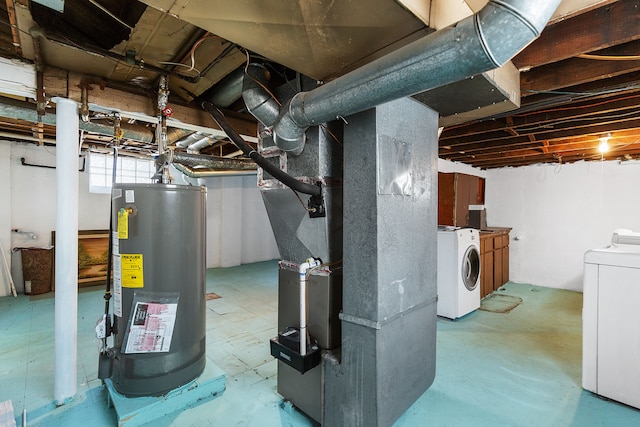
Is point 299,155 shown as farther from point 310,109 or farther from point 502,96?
point 502,96

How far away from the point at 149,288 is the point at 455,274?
3144 millimetres

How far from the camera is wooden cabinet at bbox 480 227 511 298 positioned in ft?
13.9

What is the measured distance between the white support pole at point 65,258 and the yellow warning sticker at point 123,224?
427 millimetres

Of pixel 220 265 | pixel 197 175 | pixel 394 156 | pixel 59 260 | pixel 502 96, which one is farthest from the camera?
pixel 220 265

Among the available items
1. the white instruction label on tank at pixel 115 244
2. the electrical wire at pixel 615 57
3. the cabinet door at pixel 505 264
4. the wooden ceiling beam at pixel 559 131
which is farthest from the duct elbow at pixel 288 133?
the cabinet door at pixel 505 264

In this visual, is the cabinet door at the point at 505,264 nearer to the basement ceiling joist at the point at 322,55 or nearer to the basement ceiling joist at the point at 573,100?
the basement ceiling joist at the point at 573,100

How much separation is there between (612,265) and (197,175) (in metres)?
4.08

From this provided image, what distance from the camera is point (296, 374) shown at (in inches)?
76.1

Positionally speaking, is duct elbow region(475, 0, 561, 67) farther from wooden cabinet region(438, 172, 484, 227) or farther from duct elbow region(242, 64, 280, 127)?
wooden cabinet region(438, 172, 484, 227)

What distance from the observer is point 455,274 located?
11.4ft

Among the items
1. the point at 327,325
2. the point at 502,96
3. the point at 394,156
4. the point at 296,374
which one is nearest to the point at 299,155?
the point at 394,156

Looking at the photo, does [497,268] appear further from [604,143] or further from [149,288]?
[149,288]

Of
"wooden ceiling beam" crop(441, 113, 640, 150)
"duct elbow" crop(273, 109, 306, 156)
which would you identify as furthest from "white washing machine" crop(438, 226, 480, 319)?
"duct elbow" crop(273, 109, 306, 156)

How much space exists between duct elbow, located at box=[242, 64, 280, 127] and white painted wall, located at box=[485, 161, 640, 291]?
17.6 feet
